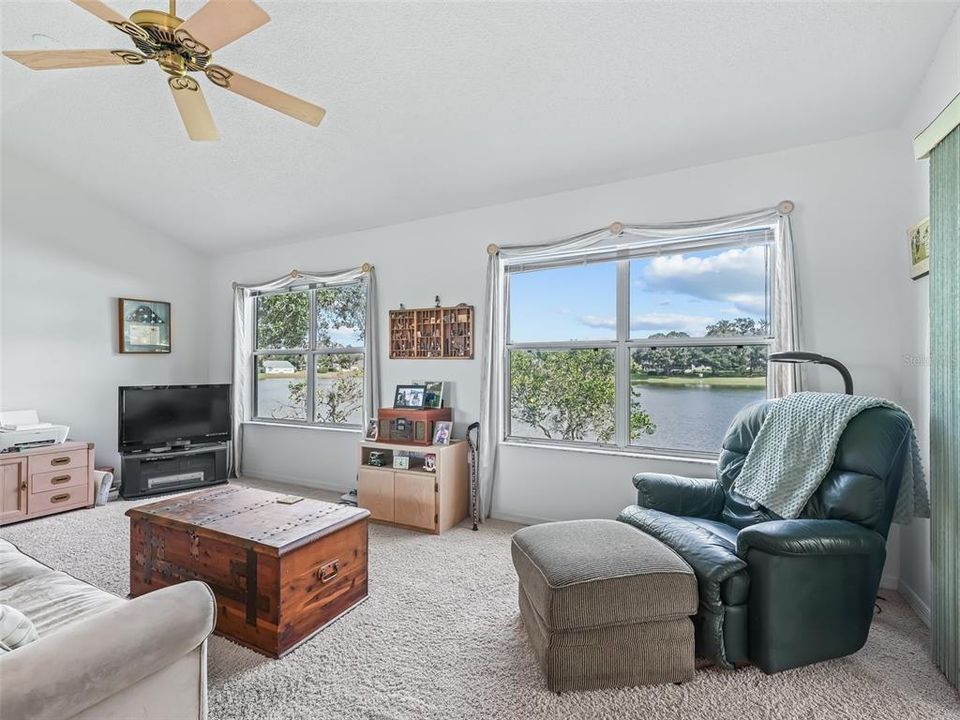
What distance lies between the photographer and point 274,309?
17.2ft

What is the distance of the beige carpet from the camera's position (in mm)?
1669

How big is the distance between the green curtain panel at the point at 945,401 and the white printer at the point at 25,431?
19.3ft

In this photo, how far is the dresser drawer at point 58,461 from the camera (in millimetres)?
3773

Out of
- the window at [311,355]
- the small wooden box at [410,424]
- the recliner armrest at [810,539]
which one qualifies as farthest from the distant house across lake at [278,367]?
the recliner armrest at [810,539]

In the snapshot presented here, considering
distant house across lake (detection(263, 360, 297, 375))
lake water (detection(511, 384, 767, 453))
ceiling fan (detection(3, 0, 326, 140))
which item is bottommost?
lake water (detection(511, 384, 767, 453))

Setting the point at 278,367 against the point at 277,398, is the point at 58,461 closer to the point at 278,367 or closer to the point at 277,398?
the point at 277,398

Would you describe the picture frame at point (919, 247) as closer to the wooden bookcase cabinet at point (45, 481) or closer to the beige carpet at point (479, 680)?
the beige carpet at point (479, 680)

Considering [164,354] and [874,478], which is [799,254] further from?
[164,354]

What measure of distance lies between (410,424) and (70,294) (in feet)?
11.9

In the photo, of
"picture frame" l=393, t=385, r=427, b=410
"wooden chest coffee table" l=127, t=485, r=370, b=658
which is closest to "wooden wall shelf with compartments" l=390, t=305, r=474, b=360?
"picture frame" l=393, t=385, r=427, b=410

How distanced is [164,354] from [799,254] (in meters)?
6.00

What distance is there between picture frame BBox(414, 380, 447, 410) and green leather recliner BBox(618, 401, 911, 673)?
226 cm

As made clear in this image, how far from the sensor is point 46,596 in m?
1.58

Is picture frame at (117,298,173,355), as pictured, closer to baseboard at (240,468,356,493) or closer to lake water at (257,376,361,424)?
lake water at (257,376,361,424)
